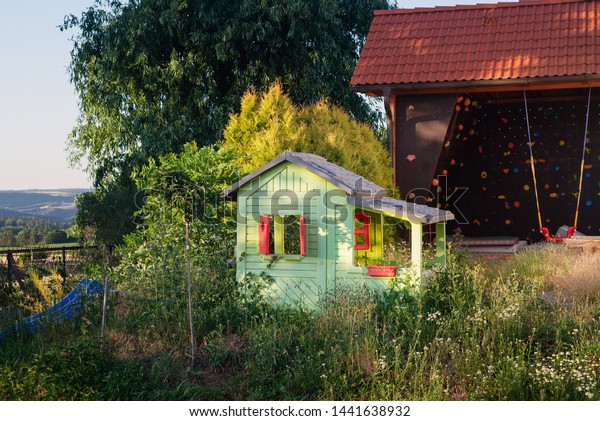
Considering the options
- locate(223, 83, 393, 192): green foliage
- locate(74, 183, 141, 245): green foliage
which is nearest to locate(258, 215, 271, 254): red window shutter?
locate(223, 83, 393, 192): green foliage

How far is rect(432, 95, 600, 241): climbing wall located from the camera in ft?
52.9

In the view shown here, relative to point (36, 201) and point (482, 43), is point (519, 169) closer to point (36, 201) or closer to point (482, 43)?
point (482, 43)

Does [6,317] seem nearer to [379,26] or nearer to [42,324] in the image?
[42,324]

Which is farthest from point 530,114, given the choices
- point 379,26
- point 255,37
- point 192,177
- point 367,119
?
point 192,177

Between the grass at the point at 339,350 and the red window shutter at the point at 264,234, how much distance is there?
2.06 feet

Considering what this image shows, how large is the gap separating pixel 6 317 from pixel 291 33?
10982 millimetres

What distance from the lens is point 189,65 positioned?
18.6 meters

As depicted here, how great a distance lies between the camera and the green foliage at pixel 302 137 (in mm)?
11891

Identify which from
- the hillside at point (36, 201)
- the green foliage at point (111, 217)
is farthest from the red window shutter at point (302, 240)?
the hillside at point (36, 201)

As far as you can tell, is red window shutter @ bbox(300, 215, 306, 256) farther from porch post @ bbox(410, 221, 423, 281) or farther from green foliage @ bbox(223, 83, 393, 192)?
green foliage @ bbox(223, 83, 393, 192)

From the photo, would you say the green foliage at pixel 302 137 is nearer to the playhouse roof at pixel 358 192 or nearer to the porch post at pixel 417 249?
the playhouse roof at pixel 358 192

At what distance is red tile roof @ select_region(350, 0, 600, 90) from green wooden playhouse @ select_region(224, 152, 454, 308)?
5022mm

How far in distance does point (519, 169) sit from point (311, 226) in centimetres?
912

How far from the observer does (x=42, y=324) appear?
868 cm
